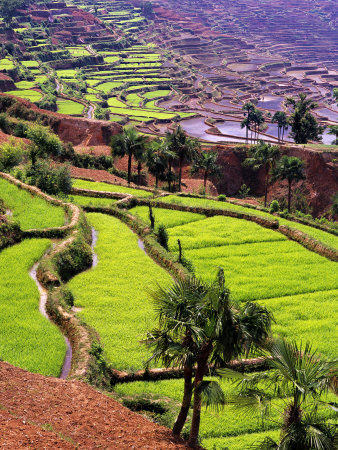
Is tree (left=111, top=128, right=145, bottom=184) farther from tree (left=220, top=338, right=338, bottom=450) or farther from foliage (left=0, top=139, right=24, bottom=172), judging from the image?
tree (left=220, top=338, right=338, bottom=450)

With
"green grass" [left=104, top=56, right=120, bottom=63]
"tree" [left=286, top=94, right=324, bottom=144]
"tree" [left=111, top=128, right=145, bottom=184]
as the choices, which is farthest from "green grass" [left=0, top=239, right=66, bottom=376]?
"green grass" [left=104, top=56, right=120, bottom=63]

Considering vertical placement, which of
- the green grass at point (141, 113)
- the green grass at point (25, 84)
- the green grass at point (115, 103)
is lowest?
the green grass at point (141, 113)

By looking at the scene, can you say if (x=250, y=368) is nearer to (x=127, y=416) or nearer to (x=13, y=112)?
(x=127, y=416)

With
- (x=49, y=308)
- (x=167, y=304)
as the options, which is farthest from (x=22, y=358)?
(x=167, y=304)

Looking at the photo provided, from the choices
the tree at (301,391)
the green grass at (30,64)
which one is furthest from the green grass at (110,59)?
the tree at (301,391)

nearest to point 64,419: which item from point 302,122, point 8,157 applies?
point 8,157

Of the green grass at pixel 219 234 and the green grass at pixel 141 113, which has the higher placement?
the green grass at pixel 219 234

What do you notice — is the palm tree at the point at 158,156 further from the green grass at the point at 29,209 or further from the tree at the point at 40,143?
the green grass at the point at 29,209
